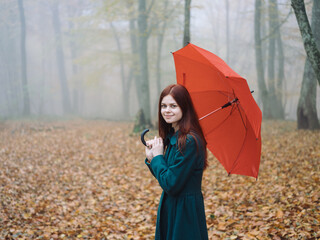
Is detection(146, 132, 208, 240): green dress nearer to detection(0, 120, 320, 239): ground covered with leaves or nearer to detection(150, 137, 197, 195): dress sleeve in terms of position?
detection(150, 137, 197, 195): dress sleeve

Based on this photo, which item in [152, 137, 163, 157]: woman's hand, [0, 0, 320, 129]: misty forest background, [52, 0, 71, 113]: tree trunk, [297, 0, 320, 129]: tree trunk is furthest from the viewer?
[52, 0, 71, 113]: tree trunk

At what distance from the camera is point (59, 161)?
28.5 feet

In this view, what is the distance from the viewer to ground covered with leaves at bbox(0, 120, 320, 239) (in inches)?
174

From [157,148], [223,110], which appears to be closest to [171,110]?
[157,148]

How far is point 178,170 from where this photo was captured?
6.37ft

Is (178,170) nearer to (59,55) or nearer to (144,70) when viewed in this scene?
(144,70)

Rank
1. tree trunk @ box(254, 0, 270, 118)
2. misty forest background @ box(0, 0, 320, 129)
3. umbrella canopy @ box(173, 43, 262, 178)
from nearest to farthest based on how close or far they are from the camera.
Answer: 1. umbrella canopy @ box(173, 43, 262, 178)
2. misty forest background @ box(0, 0, 320, 129)
3. tree trunk @ box(254, 0, 270, 118)

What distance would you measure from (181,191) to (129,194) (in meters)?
4.61

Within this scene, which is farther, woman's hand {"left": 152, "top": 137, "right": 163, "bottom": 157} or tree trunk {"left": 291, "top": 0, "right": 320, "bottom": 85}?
tree trunk {"left": 291, "top": 0, "right": 320, "bottom": 85}

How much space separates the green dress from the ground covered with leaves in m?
2.40

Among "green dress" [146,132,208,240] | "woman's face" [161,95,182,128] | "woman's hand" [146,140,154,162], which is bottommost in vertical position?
"green dress" [146,132,208,240]

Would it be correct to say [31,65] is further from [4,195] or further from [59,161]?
[4,195]

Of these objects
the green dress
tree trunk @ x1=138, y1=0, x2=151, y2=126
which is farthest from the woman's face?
tree trunk @ x1=138, y1=0, x2=151, y2=126

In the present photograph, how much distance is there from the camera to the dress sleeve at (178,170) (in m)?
1.94
